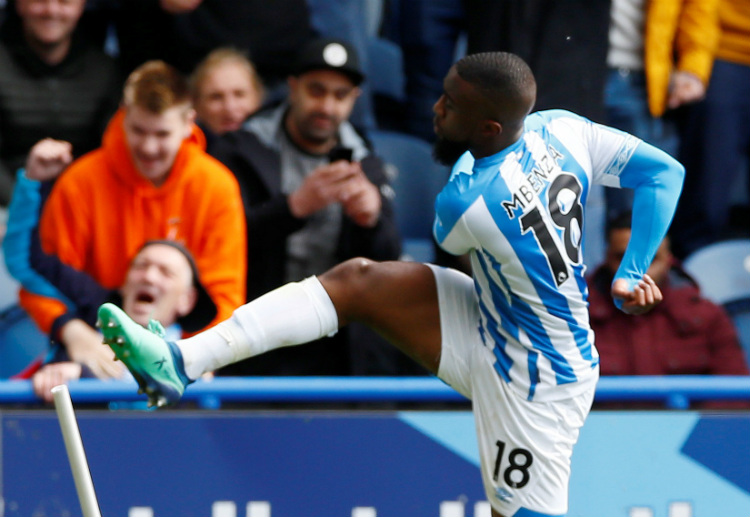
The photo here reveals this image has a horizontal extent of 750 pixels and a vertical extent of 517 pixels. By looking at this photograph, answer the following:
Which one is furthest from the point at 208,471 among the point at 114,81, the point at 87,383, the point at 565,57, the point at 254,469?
the point at 565,57

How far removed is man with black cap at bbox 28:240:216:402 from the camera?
386 centimetres

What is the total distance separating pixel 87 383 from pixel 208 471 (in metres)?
0.47

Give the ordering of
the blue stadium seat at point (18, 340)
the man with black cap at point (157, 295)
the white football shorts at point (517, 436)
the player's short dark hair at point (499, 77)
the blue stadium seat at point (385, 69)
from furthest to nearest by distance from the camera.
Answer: the blue stadium seat at point (385, 69) < the blue stadium seat at point (18, 340) < the man with black cap at point (157, 295) < the white football shorts at point (517, 436) < the player's short dark hair at point (499, 77)

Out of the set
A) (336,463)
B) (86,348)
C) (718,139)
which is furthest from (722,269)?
(86,348)

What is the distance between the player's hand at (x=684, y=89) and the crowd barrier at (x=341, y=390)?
197 centimetres

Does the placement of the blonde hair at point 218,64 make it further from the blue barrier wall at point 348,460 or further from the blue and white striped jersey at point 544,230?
the blue and white striped jersey at point 544,230

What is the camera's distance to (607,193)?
506 centimetres

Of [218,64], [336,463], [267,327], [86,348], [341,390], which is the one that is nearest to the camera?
[267,327]

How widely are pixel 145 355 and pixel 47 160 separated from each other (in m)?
1.55

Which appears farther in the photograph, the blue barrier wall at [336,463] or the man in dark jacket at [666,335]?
the man in dark jacket at [666,335]

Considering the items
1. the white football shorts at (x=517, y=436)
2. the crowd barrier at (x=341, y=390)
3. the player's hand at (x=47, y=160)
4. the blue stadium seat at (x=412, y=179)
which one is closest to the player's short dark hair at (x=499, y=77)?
the white football shorts at (x=517, y=436)

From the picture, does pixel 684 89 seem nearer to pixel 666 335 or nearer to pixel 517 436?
pixel 666 335

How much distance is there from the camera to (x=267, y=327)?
3.05 metres

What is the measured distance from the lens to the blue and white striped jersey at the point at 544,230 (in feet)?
9.70
